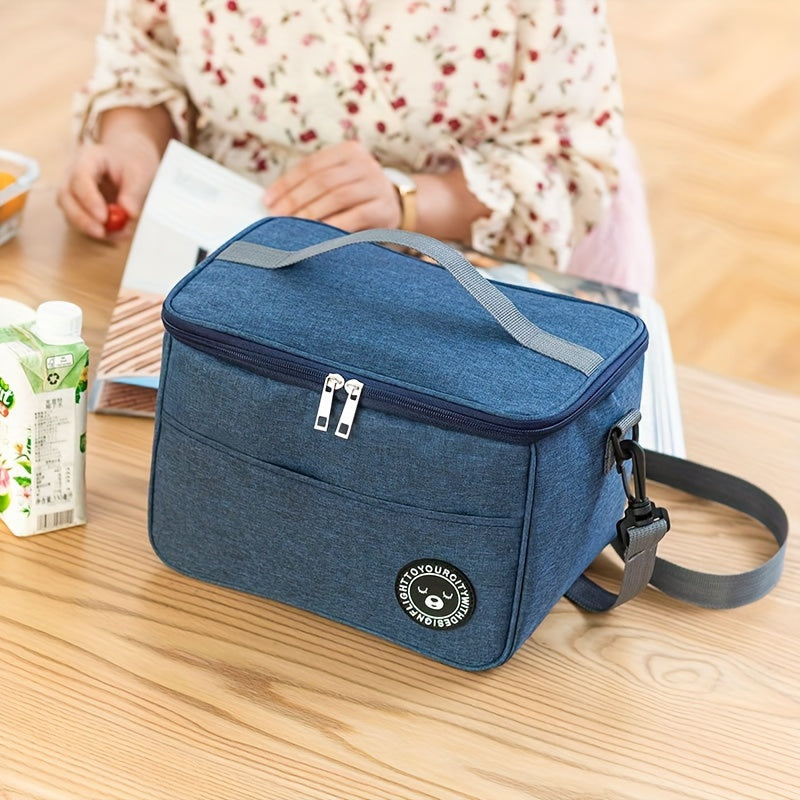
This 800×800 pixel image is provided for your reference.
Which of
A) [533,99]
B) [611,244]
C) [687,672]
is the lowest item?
[611,244]

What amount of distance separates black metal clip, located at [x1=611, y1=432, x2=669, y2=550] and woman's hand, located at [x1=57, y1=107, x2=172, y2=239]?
62 centimetres

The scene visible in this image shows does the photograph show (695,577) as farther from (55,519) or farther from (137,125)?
(137,125)

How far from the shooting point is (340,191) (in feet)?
3.86

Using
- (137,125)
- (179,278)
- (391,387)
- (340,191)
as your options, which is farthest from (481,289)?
(137,125)

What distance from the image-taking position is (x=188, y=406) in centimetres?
75

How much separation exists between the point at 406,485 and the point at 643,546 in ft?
0.57

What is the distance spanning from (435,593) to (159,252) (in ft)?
1.43

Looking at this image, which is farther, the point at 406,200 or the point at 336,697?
the point at 406,200

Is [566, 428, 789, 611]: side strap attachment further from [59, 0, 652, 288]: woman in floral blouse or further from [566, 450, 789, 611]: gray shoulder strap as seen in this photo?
[59, 0, 652, 288]: woman in floral blouse

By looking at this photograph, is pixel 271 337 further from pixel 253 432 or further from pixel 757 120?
pixel 757 120

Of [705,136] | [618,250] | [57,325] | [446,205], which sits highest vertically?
[57,325]

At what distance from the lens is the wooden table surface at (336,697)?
2.14ft

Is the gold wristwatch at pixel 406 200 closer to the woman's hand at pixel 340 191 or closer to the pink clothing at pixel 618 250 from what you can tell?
the woman's hand at pixel 340 191

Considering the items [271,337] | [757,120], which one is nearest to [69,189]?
[271,337]
